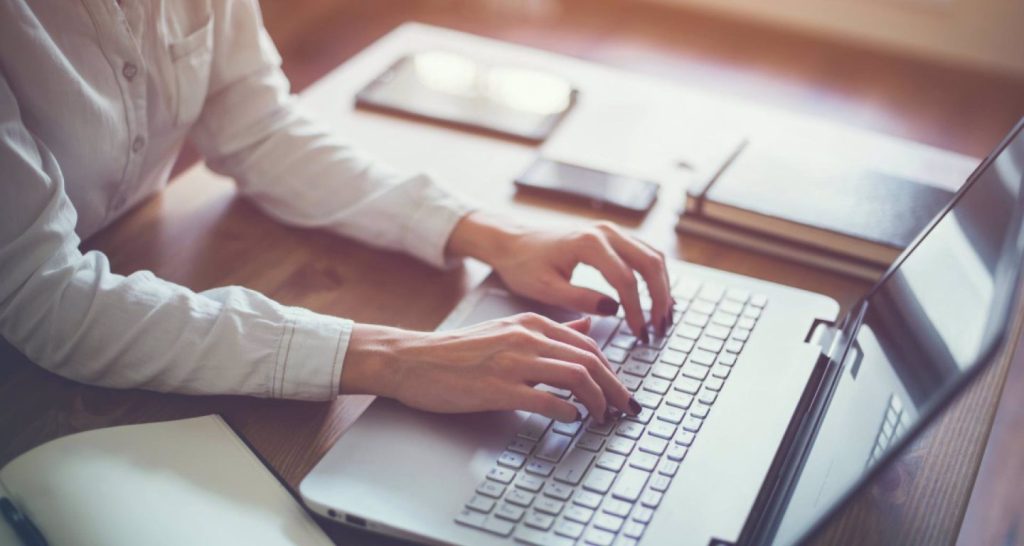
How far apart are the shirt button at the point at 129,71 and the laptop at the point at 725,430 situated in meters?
0.38

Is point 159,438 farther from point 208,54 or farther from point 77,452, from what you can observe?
point 208,54

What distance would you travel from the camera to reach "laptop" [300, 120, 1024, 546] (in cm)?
72

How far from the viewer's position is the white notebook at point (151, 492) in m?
0.69

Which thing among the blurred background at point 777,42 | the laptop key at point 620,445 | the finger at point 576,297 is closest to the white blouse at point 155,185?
the finger at point 576,297

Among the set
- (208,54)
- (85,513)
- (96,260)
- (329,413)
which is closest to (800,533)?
(329,413)

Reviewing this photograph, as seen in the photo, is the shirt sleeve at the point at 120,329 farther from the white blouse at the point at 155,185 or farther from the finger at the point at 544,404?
the finger at the point at 544,404

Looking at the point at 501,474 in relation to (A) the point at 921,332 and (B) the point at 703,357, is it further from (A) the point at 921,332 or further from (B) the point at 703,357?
(A) the point at 921,332

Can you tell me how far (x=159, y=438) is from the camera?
778mm

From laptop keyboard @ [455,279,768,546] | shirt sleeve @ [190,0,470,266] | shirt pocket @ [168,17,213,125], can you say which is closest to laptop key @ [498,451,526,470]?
laptop keyboard @ [455,279,768,546]

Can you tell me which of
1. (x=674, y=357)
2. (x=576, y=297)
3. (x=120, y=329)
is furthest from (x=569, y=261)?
(x=120, y=329)

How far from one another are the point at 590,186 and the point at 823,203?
256 mm

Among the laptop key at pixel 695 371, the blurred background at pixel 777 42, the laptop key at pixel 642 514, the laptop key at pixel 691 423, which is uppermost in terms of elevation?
the blurred background at pixel 777 42

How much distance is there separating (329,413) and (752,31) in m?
1.86

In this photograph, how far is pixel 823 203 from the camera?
1.09 metres
